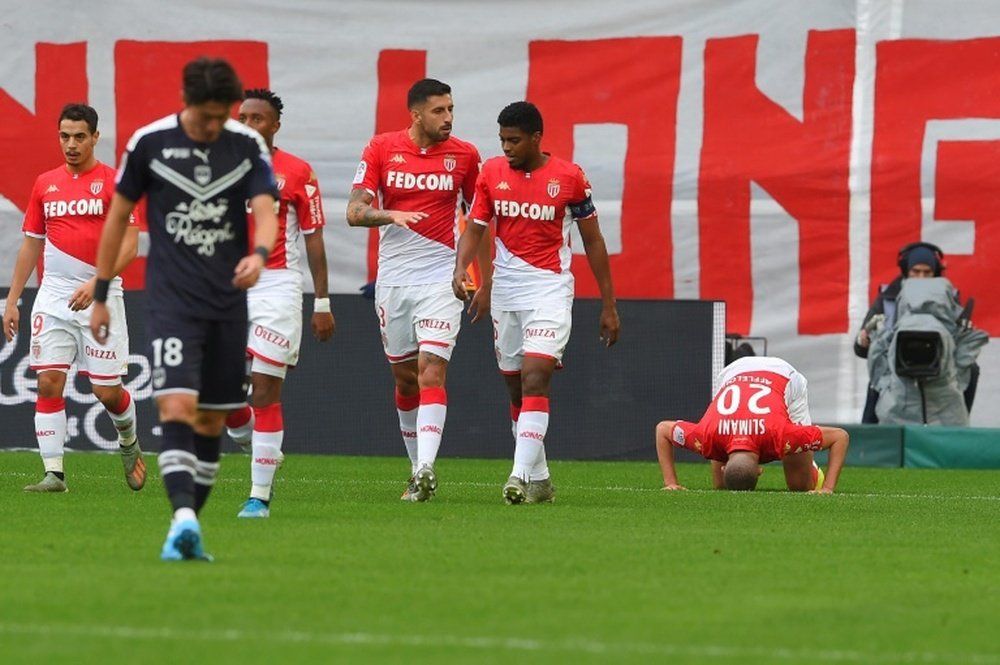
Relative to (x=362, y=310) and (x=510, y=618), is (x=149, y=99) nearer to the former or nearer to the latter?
(x=362, y=310)

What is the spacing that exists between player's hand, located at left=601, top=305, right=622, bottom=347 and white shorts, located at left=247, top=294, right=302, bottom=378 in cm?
211

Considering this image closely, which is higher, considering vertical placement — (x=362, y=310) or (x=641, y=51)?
(x=641, y=51)

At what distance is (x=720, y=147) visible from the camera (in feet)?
68.7

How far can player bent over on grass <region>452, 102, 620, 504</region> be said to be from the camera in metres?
12.4

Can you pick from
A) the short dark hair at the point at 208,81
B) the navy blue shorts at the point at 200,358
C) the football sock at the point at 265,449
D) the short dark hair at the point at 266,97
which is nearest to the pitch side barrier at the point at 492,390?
the short dark hair at the point at 266,97

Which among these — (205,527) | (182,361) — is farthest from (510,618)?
(205,527)

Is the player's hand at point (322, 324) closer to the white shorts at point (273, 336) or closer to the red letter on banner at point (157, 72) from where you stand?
the white shorts at point (273, 336)

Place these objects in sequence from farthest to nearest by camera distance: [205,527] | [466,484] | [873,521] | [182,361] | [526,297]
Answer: [466,484], [526,297], [873,521], [205,527], [182,361]

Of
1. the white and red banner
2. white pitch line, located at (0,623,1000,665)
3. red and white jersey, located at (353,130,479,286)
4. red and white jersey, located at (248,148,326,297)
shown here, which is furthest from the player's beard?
the white and red banner

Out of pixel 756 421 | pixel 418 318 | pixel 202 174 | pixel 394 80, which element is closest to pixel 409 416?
pixel 418 318

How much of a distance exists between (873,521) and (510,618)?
4.79m

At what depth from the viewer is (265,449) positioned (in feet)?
36.4

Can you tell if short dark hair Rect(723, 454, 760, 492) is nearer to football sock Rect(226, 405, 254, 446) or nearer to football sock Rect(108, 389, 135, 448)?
football sock Rect(226, 405, 254, 446)

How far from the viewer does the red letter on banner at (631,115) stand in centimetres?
2098
